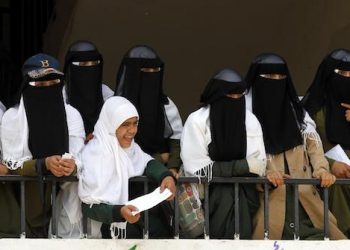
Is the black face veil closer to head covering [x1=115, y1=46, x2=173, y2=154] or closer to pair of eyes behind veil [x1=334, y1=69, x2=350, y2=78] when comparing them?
head covering [x1=115, y1=46, x2=173, y2=154]

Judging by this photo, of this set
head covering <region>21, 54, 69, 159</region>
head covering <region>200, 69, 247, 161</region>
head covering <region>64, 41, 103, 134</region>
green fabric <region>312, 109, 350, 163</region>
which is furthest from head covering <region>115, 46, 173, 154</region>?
green fabric <region>312, 109, 350, 163</region>

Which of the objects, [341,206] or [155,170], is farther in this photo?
[341,206]

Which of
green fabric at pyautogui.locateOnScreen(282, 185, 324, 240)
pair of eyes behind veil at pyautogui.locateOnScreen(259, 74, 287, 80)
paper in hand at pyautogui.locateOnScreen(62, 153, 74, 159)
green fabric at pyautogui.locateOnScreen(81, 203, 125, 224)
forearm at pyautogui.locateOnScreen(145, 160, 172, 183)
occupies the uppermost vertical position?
pair of eyes behind veil at pyautogui.locateOnScreen(259, 74, 287, 80)

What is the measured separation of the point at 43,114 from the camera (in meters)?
4.79

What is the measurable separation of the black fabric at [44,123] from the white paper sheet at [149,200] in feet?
1.84

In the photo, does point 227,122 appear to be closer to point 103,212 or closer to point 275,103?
point 275,103

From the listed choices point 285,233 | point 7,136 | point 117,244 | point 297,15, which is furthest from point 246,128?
point 297,15

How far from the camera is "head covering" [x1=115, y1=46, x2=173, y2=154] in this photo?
5.09 metres

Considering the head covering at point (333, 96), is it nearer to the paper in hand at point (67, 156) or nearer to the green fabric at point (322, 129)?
the green fabric at point (322, 129)

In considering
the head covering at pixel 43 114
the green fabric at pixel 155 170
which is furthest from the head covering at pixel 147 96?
the head covering at pixel 43 114

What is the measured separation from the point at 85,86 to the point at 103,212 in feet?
3.05

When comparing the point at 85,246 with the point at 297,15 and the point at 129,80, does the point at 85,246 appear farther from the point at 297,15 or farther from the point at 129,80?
the point at 297,15

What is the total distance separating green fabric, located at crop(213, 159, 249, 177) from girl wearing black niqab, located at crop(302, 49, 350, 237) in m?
0.62

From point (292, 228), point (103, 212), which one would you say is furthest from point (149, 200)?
point (292, 228)
